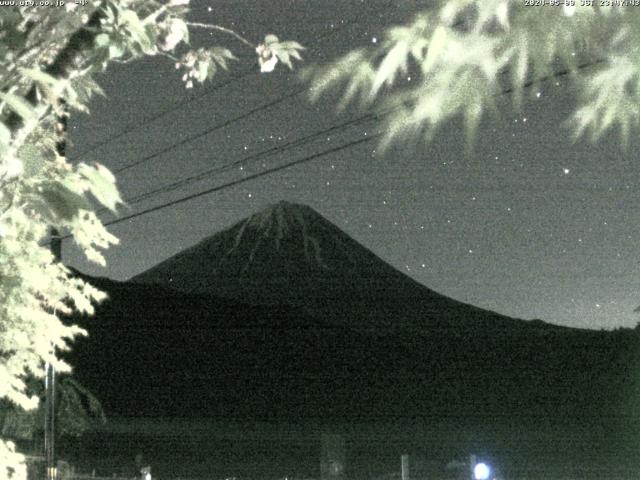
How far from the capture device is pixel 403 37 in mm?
2299

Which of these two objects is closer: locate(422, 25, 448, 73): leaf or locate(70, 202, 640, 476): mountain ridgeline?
locate(422, 25, 448, 73): leaf

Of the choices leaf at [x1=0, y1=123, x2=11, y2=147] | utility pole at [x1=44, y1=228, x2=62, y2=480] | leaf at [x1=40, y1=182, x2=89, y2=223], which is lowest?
leaf at [x1=40, y1=182, x2=89, y2=223]

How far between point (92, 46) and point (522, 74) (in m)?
2.18

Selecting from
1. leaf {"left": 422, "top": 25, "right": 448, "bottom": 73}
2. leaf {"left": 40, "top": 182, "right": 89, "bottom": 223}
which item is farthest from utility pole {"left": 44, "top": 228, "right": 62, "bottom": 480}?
leaf {"left": 422, "top": 25, "right": 448, "bottom": 73}

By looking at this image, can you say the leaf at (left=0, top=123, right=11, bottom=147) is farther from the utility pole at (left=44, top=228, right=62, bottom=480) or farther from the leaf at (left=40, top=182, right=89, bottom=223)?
the utility pole at (left=44, top=228, right=62, bottom=480)

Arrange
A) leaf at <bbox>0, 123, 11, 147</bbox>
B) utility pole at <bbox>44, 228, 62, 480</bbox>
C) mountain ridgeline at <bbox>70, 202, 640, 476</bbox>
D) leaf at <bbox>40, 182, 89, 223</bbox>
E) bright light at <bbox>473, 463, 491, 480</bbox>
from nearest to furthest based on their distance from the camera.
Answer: leaf at <bbox>0, 123, 11, 147</bbox>, leaf at <bbox>40, 182, 89, 223</bbox>, bright light at <bbox>473, 463, 491, 480</bbox>, utility pole at <bbox>44, 228, 62, 480</bbox>, mountain ridgeline at <bbox>70, 202, 640, 476</bbox>

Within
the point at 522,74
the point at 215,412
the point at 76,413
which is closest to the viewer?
the point at 522,74

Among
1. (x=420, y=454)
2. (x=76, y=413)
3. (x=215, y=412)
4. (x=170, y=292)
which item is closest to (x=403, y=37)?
(x=76, y=413)

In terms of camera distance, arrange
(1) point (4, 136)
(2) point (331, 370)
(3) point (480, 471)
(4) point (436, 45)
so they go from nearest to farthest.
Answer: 1. (4) point (436, 45)
2. (1) point (4, 136)
3. (3) point (480, 471)
4. (2) point (331, 370)

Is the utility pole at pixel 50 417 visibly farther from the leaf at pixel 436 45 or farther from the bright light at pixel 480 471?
the leaf at pixel 436 45

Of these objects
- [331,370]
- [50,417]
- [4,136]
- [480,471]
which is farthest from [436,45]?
[331,370]

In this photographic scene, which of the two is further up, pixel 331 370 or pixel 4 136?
pixel 331 370

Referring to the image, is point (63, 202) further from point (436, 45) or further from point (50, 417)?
point (50, 417)

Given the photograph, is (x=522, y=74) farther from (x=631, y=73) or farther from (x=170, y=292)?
(x=170, y=292)
